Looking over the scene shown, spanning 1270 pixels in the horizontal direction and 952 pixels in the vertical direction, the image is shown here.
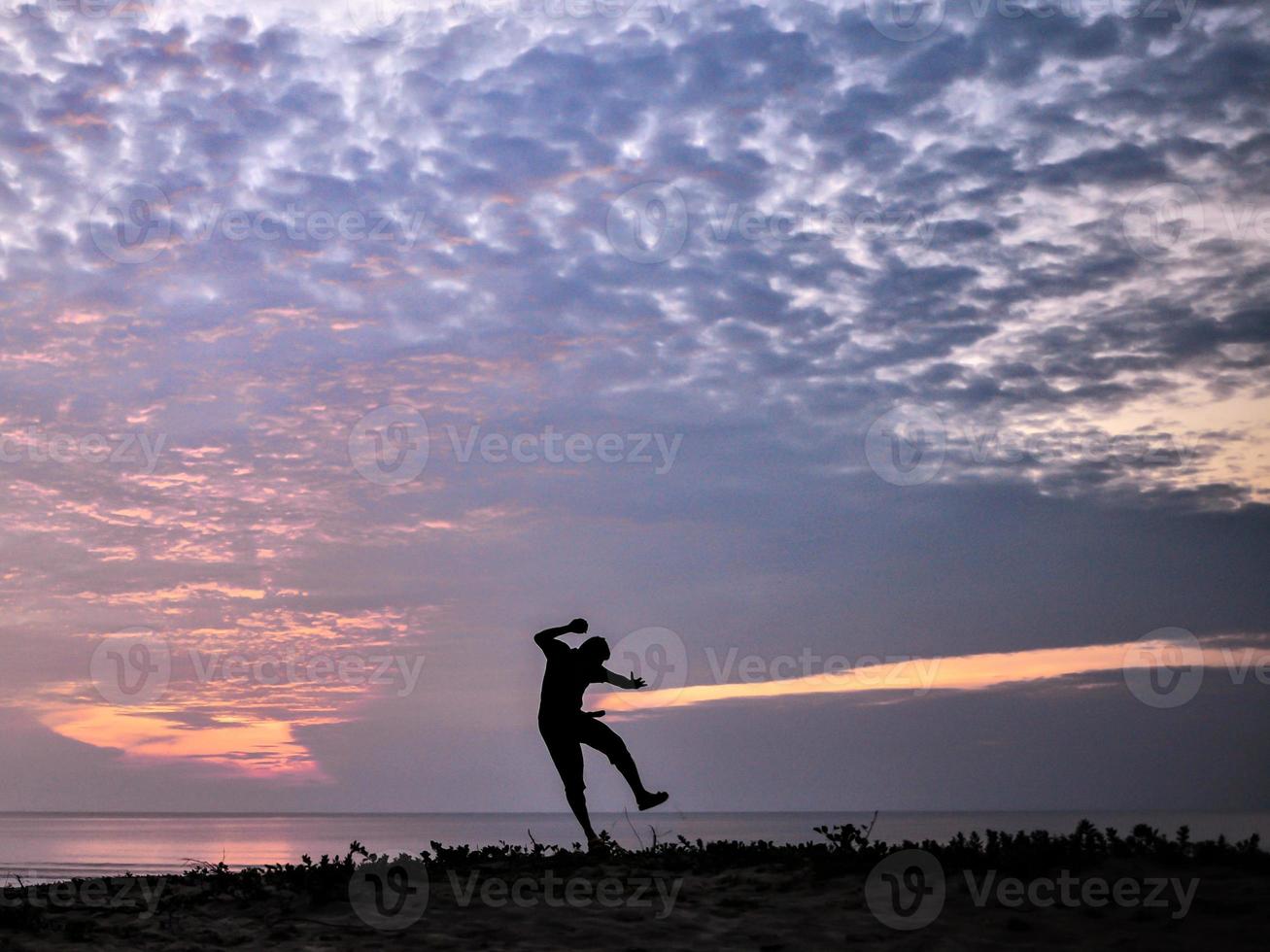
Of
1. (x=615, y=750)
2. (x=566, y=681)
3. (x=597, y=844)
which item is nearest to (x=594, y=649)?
(x=566, y=681)

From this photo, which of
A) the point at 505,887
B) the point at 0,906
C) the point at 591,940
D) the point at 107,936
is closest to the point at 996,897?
the point at 591,940

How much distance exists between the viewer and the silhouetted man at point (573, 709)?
14.3 m

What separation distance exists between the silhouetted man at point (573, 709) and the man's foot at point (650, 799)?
180 mm

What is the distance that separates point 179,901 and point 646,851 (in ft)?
18.0

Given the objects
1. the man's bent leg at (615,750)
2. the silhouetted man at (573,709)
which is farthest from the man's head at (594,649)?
the man's bent leg at (615,750)

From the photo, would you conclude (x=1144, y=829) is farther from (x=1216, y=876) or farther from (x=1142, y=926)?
(x=1142, y=926)

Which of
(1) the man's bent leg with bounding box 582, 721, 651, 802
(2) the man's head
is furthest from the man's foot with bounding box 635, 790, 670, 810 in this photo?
(2) the man's head

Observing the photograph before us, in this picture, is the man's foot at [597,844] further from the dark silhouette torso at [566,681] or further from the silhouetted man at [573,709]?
the dark silhouette torso at [566,681]

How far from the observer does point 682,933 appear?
947 cm

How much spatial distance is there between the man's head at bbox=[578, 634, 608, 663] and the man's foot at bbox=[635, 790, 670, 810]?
6.27ft

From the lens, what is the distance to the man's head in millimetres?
14602

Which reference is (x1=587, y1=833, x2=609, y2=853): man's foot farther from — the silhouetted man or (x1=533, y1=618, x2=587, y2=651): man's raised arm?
(x1=533, y1=618, x2=587, y2=651): man's raised arm

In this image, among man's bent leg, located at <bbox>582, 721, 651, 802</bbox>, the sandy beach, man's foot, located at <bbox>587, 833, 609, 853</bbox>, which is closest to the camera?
the sandy beach

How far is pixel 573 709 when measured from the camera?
14516 mm
